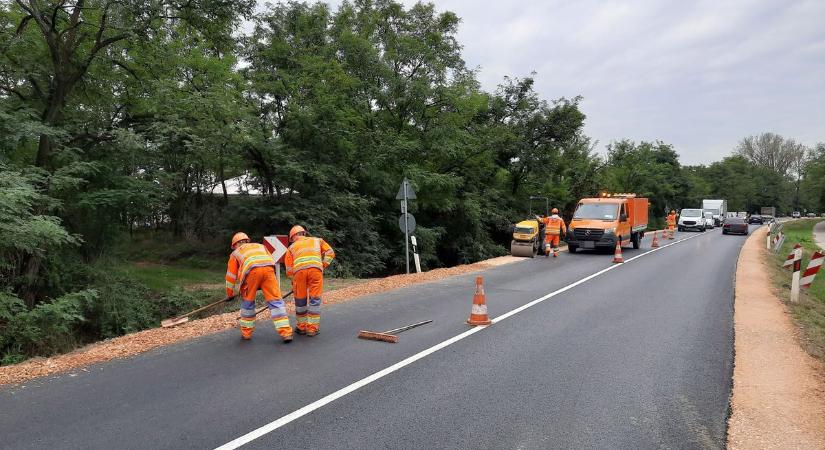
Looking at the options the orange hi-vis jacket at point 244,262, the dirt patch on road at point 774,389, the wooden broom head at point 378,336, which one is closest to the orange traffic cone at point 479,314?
the wooden broom head at point 378,336

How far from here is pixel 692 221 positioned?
147ft

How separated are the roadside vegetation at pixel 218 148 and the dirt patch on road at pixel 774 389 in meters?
10.1

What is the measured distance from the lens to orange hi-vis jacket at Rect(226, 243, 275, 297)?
23.0ft

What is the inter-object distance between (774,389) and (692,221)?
44.7 metres

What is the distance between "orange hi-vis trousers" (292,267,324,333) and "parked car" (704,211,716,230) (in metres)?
48.1

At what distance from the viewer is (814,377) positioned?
5691mm

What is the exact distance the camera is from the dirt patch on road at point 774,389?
419 cm

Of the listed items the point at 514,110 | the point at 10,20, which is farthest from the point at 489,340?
the point at 514,110

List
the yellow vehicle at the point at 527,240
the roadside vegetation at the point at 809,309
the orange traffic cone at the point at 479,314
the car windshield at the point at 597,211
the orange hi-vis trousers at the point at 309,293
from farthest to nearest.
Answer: the car windshield at the point at 597,211 → the yellow vehicle at the point at 527,240 → the orange traffic cone at the point at 479,314 → the orange hi-vis trousers at the point at 309,293 → the roadside vegetation at the point at 809,309

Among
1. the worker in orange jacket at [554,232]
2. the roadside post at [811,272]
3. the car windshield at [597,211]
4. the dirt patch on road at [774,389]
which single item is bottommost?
the dirt patch on road at [774,389]

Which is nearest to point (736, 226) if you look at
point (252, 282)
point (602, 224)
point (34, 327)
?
point (602, 224)

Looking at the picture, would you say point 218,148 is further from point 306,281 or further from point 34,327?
point 306,281

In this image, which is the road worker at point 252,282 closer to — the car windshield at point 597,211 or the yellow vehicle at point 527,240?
the yellow vehicle at point 527,240

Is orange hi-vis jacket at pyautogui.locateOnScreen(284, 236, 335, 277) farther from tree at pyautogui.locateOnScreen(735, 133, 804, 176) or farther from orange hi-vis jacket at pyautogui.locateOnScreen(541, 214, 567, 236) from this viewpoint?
tree at pyautogui.locateOnScreen(735, 133, 804, 176)
